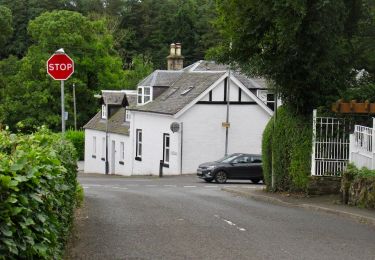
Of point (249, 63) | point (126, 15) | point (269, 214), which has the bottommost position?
point (269, 214)

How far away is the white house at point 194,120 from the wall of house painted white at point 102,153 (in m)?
1.62

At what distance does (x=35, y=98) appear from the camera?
6188cm

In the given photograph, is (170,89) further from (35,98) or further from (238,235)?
(238,235)

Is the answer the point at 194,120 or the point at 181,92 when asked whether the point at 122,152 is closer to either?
the point at 181,92

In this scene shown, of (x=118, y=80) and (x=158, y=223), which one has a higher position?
(x=118, y=80)

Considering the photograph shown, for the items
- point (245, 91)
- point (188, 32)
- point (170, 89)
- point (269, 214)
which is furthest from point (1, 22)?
point (269, 214)

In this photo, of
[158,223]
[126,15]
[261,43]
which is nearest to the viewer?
[158,223]

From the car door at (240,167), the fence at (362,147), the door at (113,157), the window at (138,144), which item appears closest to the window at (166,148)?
the window at (138,144)

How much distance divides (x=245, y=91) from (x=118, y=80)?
29078 mm

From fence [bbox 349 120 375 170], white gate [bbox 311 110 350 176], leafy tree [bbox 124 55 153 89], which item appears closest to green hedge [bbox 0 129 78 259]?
fence [bbox 349 120 375 170]

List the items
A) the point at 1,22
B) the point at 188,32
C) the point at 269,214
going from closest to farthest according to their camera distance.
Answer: the point at 269,214 < the point at 1,22 < the point at 188,32

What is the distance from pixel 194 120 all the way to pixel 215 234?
30.5 m

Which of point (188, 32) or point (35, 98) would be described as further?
point (188, 32)

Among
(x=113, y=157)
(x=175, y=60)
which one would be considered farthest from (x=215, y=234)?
(x=175, y=60)
